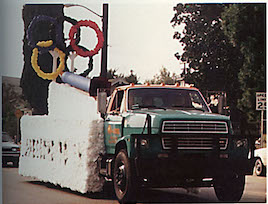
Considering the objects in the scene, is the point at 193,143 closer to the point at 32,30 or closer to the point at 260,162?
the point at 260,162

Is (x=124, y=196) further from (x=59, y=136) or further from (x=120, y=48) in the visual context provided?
(x=120, y=48)

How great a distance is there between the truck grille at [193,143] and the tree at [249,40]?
1371mm

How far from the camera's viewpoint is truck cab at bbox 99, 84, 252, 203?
686cm

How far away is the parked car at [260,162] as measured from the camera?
764 centimetres

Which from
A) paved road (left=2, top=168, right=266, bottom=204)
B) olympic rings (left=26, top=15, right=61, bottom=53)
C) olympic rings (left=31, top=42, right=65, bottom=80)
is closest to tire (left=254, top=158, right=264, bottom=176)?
paved road (left=2, top=168, right=266, bottom=204)

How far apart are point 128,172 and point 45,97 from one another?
7.49 ft

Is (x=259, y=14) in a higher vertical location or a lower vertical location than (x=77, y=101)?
higher

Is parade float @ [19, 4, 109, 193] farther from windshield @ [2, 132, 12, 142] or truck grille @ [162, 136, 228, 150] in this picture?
truck grille @ [162, 136, 228, 150]

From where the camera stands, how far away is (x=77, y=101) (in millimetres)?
7977

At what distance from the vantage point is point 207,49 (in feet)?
27.2

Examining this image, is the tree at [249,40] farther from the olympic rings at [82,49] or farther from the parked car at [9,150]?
the parked car at [9,150]

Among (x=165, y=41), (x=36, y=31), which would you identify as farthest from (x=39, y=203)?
(x=165, y=41)

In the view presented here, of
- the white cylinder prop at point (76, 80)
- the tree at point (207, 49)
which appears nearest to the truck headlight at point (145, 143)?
the white cylinder prop at point (76, 80)

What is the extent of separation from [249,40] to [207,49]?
77 centimetres
